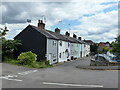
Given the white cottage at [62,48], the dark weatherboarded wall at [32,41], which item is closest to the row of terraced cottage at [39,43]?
the dark weatherboarded wall at [32,41]

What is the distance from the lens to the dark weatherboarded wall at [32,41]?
74.7 feet

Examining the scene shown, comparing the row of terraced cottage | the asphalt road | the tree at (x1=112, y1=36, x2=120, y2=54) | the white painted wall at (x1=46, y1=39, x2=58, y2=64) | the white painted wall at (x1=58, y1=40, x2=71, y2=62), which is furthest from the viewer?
the white painted wall at (x1=58, y1=40, x2=71, y2=62)

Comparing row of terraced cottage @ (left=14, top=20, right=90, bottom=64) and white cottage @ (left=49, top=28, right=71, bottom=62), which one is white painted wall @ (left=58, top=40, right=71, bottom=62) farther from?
row of terraced cottage @ (left=14, top=20, right=90, bottom=64)

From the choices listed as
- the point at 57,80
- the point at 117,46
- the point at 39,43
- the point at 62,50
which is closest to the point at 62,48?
the point at 62,50

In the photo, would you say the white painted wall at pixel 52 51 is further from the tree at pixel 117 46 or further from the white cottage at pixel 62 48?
the tree at pixel 117 46

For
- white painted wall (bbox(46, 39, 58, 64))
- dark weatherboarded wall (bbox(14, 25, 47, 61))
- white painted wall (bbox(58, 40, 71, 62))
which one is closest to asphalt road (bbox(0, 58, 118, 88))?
dark weatherboarded wall (bbox(14, 25, 47, 61))

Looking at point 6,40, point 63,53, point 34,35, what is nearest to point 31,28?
point 34,35

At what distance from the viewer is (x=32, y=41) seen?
2366 cm

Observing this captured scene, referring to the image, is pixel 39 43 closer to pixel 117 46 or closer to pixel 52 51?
pixel 52 51

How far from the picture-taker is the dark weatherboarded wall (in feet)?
74.7

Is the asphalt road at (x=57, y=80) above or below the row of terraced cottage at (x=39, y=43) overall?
below

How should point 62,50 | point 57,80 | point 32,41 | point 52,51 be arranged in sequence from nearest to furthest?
point 57,80, point 32,41, point 52,51, point 62,50

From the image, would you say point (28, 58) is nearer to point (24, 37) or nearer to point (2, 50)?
point (2, 50)

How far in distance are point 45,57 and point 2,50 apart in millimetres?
6966
